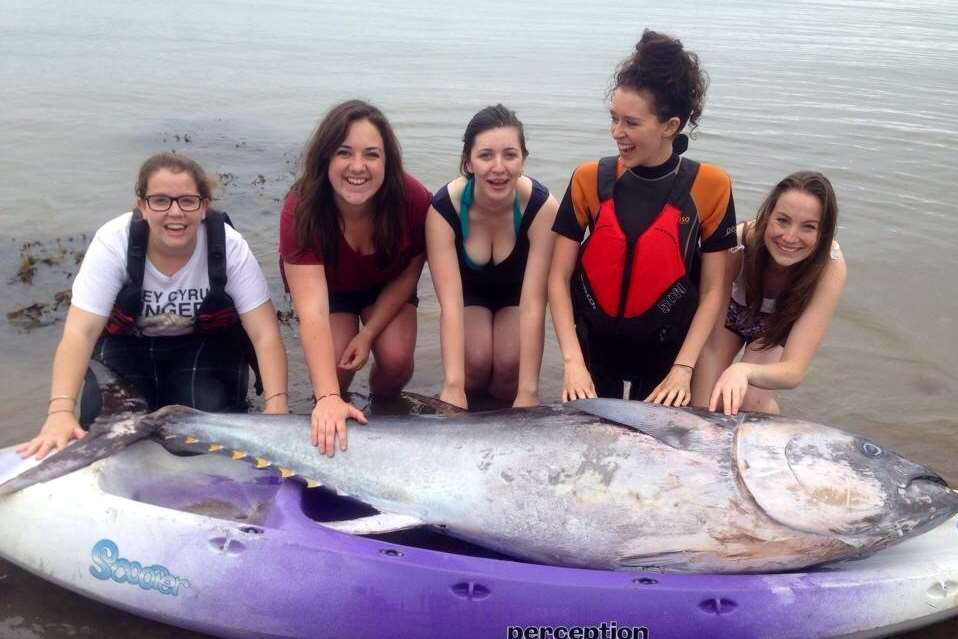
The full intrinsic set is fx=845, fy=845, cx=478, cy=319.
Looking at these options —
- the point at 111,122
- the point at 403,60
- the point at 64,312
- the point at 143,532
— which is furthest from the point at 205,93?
the point at 143,532

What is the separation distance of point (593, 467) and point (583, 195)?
69.8 inches

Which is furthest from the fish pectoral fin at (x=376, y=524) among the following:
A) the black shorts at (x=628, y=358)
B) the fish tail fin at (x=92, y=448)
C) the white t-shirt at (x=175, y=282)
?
Result: the black shorts at (x=628, y=358)

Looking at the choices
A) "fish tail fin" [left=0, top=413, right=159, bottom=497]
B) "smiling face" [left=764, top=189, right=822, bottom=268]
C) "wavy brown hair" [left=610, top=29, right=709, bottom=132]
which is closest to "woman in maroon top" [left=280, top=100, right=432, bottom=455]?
"fish tail fin" [left=0, top=413, right=159, bottom=497]

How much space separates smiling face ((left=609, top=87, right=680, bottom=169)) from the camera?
14.6 feet

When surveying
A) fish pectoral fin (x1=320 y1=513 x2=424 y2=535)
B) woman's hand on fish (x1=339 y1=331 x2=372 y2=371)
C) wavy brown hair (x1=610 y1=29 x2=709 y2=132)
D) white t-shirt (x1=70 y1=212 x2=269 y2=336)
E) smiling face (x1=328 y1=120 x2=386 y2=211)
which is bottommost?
fish pectoral fin (x1=320 y1=513 x2=424 y2=535)

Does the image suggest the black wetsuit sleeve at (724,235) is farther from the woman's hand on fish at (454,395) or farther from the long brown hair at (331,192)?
the long brown hair at (331,192)

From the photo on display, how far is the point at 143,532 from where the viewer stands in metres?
3.59

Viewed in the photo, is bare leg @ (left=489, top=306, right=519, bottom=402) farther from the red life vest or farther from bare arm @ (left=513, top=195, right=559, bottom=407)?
the red life vest

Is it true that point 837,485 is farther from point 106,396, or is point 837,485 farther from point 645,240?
point 106,396

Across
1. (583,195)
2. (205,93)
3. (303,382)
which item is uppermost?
(205,93)

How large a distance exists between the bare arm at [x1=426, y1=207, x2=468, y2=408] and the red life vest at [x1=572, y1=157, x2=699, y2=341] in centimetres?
76

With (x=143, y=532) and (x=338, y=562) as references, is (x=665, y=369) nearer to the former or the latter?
(x=338, y=562)

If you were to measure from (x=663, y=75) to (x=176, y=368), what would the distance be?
3.24 m

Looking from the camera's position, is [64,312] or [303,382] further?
[64,312]
